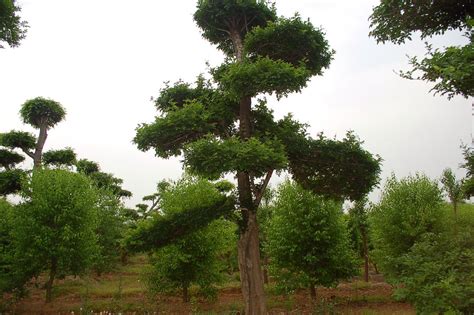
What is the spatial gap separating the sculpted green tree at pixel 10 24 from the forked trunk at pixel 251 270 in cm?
879

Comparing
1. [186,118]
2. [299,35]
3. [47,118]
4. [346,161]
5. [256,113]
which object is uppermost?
[47,118]

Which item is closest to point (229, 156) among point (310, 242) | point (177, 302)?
point (310, 242)

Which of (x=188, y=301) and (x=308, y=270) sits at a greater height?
(x=308, y=270)

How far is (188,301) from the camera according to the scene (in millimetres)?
24406

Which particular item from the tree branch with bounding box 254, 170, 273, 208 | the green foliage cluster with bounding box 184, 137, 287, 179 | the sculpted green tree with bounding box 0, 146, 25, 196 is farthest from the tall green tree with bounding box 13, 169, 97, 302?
the green foliage cluster with bounding box 184, 137, 287, 179

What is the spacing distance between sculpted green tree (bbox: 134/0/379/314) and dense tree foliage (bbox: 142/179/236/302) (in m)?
9.20

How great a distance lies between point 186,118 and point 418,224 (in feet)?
63.9

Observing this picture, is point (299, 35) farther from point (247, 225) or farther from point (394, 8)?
point (247, 225)

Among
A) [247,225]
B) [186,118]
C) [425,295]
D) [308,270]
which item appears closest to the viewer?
[425,295]

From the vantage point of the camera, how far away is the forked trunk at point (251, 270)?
416 inches

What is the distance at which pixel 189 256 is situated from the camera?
20203mm

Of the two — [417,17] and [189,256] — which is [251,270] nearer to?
[417,17]

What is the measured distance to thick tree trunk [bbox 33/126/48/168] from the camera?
85.3ft

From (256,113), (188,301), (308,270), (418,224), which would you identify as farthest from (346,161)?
(188,301)
